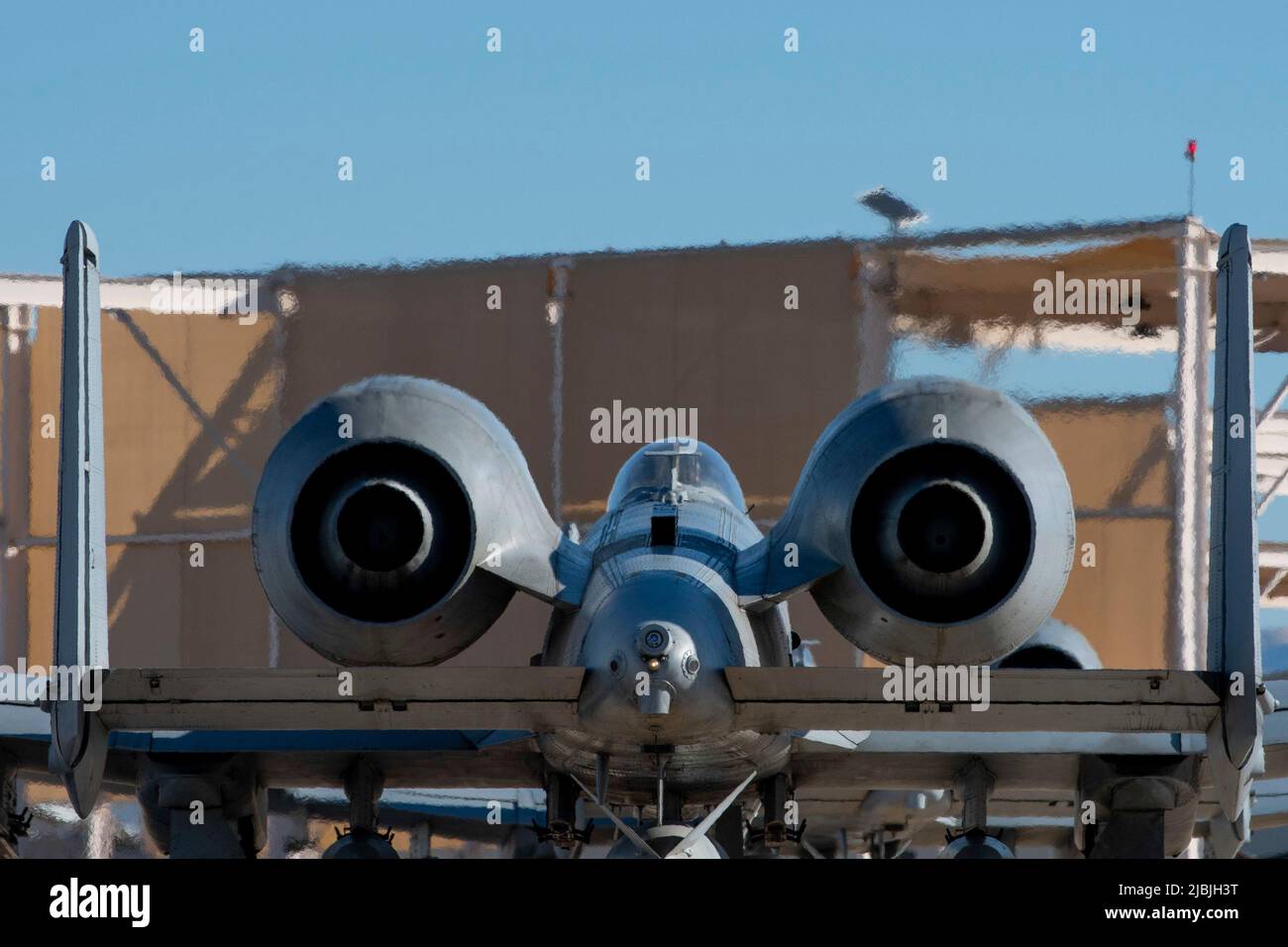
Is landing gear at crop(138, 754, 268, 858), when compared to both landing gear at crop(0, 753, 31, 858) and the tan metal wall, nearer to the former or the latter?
landing gear at crop(0, 753, 31, 858)

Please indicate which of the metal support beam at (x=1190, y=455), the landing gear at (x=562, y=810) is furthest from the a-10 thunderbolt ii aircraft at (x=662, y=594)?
the metal support beam at (x=1190, y=455)

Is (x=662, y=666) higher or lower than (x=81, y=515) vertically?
lower

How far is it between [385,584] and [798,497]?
6.29ft

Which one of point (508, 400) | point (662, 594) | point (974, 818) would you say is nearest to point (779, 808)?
point (974, 818)

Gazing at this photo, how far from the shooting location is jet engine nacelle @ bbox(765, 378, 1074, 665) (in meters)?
7.80

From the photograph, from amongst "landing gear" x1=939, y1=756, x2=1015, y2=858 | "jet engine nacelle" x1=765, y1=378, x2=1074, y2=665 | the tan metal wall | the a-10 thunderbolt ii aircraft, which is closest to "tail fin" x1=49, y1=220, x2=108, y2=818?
the a-10 thunderbolt ii aircraft

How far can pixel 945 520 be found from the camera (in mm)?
7918

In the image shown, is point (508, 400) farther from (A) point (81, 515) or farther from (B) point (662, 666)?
(B) point (662, 666)

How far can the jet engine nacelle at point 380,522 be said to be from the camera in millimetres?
8016

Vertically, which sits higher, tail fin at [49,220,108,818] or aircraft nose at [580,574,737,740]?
tail fin at [49,220,108,818]

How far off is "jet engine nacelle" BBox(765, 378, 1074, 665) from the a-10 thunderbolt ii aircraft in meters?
0.01

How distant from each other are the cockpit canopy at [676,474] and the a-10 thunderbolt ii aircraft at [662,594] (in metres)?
0.85

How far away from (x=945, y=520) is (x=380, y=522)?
8.11ft
